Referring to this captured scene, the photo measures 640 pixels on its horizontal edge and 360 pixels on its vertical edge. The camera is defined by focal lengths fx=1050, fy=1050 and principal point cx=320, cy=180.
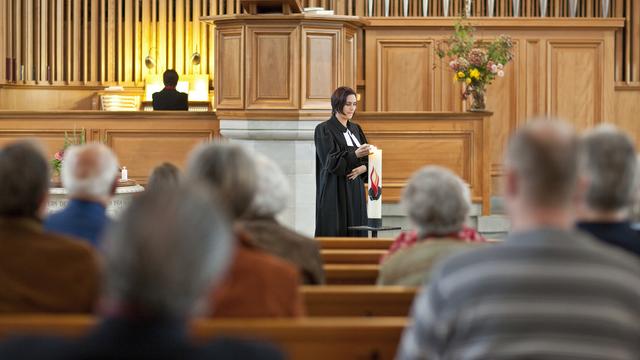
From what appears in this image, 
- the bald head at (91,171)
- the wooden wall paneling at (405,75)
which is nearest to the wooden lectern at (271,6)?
the wooden wall paneling at (405,75)

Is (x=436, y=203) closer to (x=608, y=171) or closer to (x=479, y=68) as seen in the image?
(x=608, y=171)

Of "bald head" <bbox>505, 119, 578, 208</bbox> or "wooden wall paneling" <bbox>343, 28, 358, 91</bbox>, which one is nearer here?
"bald head" <bbox>505, 119, 578, 208</bbox>

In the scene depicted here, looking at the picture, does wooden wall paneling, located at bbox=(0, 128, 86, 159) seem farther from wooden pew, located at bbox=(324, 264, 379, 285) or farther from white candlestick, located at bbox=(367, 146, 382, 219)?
wooden pew, located at bbox=(324, 264, 379, 285)

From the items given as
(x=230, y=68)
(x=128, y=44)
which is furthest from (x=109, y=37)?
(x=230, y=68)

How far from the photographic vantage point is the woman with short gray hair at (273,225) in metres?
3.34

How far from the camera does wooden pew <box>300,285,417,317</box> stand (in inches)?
122

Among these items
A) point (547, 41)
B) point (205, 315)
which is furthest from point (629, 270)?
point (547, 41)

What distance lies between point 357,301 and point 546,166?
1.18m

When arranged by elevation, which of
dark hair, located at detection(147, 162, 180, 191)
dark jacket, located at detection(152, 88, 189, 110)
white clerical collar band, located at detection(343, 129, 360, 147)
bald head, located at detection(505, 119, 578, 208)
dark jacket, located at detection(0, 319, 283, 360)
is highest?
dark jacket, located at detection(152, 88, 189, 110)

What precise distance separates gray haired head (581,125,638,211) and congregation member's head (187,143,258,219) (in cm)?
95

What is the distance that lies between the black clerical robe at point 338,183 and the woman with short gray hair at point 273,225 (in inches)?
161

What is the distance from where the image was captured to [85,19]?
41.5 ft

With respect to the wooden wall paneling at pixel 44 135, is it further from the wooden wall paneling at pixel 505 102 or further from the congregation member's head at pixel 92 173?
the congregation member's head at pixel 92 173

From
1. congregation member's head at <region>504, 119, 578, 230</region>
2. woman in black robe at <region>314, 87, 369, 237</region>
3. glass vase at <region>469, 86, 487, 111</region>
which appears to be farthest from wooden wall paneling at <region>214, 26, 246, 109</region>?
congregation member's head at <region>504, 119, 578, 230</region>
